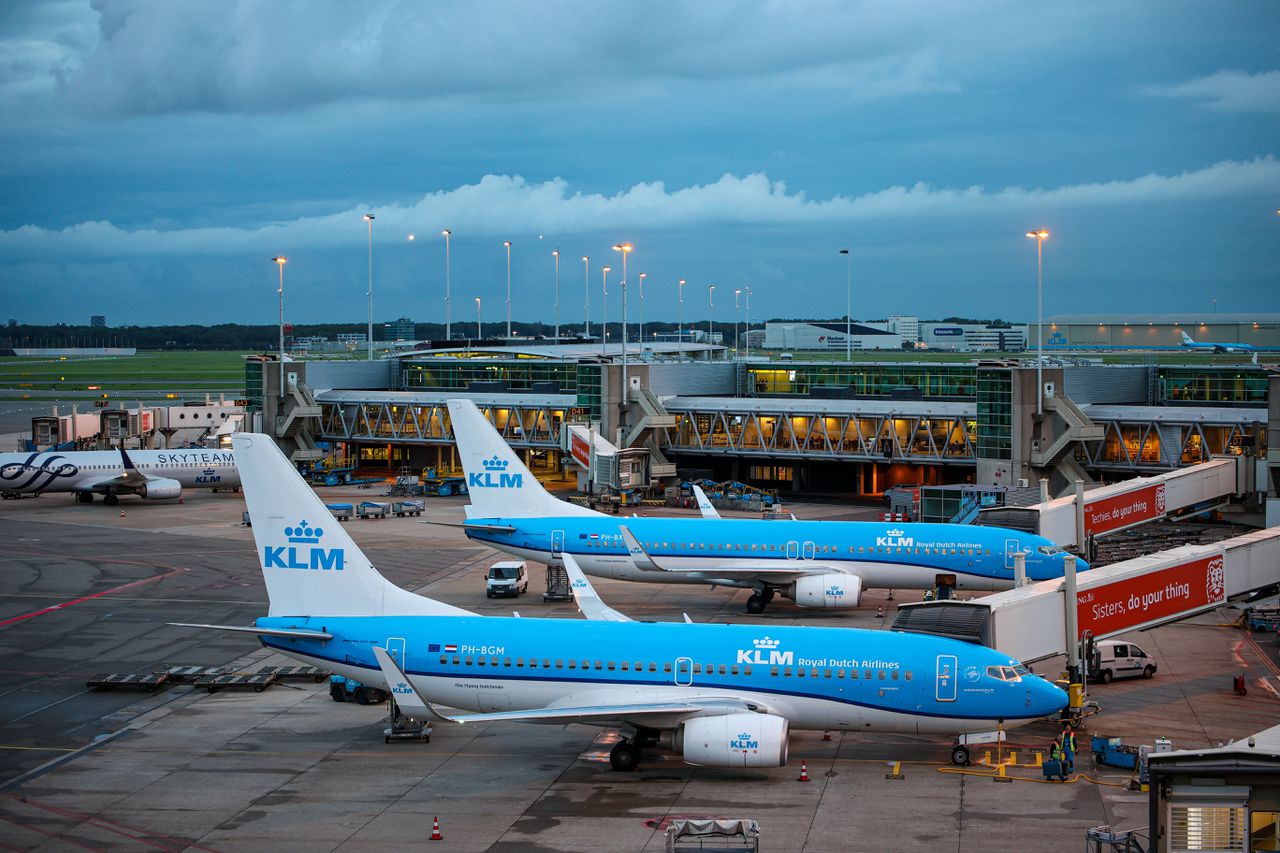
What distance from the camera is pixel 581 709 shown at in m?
34.6

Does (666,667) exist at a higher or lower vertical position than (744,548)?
lower

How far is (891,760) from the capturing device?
36.3 metres

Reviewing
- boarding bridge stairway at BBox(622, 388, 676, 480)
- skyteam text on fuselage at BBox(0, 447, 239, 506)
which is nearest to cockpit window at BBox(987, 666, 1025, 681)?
boarding bridge stairway at BBox(622, 388, 676, 480)

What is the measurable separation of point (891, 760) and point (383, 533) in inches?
1989

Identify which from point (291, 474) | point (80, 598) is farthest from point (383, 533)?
point (291, 474)

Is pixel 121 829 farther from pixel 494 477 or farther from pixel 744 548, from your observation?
pixel 744 548

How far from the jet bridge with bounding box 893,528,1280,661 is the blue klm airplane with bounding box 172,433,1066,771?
2.82m

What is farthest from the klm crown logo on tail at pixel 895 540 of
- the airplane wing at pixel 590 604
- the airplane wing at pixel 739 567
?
the airplane wing at pixel 590 604

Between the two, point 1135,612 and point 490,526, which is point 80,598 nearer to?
point 490,526

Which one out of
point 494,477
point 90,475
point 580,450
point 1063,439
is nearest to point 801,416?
point 580,450

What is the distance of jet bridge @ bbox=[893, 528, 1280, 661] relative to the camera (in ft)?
126

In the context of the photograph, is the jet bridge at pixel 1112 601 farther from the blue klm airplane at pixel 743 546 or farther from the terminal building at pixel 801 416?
the terminal building at pixel 801 416

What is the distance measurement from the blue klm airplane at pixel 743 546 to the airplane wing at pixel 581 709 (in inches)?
791

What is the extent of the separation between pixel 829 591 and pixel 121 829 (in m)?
31.7
